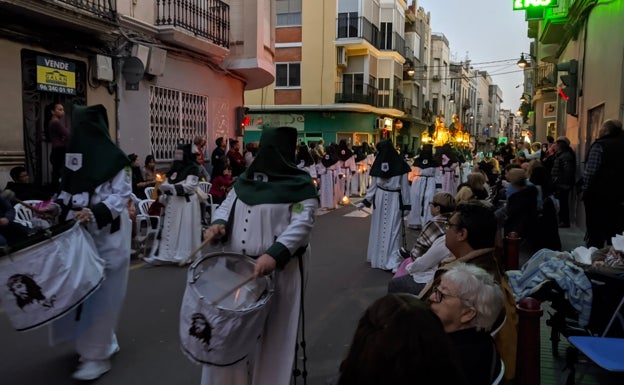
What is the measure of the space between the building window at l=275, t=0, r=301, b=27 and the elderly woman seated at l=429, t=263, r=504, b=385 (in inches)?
1318

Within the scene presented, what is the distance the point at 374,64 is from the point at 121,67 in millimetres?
28282

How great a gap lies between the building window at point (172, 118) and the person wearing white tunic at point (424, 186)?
6.26m

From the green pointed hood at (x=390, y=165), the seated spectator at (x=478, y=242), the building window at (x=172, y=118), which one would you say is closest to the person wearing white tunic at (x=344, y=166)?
the building window at (x=172, y=118)

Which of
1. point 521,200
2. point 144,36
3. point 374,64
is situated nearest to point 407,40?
point 374,64

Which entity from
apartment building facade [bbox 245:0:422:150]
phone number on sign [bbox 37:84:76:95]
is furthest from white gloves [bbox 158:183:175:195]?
apartment building facade [bbox 245:0:422:150]

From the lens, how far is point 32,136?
10.5 m

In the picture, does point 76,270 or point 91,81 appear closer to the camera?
point 76,270

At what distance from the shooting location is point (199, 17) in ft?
50.5

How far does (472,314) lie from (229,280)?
1.56 meters

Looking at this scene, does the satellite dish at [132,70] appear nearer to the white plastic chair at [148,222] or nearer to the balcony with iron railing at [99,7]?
the balcony with iron railing at [99,7]

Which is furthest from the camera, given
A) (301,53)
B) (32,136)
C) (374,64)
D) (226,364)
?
(374,64)

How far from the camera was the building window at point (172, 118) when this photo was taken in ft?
45.6

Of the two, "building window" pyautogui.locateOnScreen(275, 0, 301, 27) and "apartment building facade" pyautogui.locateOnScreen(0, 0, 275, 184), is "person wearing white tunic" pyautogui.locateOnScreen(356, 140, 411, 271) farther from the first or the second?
"building window" pyautogui.locateOnScreen(275, 0, 301, 27)

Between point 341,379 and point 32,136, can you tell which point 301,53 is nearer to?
point 32,136
